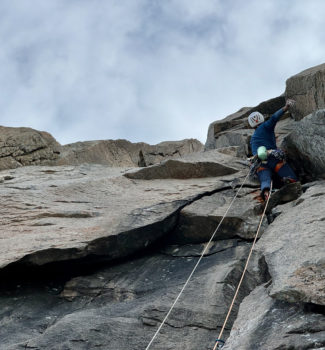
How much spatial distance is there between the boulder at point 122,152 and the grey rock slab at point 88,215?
7153mm

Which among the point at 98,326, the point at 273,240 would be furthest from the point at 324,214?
the point at 98,326

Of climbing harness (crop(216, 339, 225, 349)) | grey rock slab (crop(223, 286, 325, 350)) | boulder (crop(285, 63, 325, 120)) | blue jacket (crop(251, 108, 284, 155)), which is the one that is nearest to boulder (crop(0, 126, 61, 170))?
boulder (crop(285, 63, 325, 120))

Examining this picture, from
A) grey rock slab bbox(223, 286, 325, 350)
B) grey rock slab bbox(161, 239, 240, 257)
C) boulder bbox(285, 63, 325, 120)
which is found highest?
boulder bbox(285, 63, 325, 120)

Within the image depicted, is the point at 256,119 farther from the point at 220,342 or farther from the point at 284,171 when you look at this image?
the point at 220,342

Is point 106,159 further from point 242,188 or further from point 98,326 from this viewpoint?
point 98,326

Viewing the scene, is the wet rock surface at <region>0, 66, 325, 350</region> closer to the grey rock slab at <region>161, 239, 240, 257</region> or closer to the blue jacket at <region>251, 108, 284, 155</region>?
the grey rock slab at <region>161, 239, 240, 257</region>

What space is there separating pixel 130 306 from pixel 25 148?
13.1 metres

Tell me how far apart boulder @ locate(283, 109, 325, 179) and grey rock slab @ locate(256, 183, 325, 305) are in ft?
3.63

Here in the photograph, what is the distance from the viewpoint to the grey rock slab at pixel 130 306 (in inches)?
242

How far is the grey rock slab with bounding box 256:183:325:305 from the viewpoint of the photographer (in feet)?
16.2

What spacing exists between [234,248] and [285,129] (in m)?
6.66

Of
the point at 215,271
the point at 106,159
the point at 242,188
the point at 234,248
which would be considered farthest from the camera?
the point at 106,159

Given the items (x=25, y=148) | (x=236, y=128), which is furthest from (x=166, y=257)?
(x=25, y=148)

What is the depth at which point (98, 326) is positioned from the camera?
6.32 m
